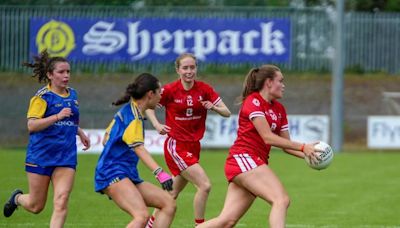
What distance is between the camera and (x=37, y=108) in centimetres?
984

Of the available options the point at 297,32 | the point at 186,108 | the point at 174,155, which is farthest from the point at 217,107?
the point at 297,32

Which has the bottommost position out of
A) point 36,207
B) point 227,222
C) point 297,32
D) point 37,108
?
point 36,207

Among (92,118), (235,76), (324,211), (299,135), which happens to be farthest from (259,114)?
(235,76)

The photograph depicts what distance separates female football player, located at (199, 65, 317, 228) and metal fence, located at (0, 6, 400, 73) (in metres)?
23.4

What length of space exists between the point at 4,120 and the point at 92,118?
111 inches

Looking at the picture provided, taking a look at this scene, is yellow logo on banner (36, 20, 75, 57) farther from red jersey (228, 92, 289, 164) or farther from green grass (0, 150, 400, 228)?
red jersey (228, 92, 289, 164)

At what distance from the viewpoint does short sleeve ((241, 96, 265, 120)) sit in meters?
8.96

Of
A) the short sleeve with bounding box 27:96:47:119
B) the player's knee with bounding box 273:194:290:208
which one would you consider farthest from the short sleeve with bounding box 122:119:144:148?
the short sleeve with bounding box 27:96:47:119

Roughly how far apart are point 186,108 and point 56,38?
21.2 m

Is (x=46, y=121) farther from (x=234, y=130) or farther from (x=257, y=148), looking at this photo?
(x=234, y=130)

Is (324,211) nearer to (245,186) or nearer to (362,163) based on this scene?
(245,186)

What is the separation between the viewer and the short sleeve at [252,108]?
896cm

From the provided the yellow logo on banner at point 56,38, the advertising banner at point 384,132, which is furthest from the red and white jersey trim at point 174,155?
the yellow logo on banner at point 56,38

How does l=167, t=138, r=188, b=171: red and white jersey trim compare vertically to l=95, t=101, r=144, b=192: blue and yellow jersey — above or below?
below
